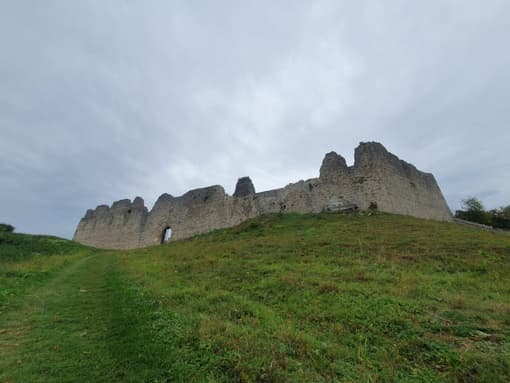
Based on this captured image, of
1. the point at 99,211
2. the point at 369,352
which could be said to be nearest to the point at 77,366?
the point at 369,352

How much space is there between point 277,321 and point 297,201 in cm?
1810

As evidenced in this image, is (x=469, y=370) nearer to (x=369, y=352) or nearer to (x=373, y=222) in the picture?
(x=369, y=352)

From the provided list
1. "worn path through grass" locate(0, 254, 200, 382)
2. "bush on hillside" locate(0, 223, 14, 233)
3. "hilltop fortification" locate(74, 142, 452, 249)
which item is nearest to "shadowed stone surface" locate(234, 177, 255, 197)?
"hilltop fortification" locate(74, 142, 452, 249)

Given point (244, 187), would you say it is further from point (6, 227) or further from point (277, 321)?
point (6, 227)

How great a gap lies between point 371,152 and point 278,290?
16.1 meters

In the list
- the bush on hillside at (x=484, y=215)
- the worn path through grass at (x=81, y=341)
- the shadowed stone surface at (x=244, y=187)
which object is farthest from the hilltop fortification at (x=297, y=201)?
the worn path through grass at (x=81, y=341)

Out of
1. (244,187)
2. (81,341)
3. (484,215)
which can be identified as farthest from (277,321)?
(484,215)

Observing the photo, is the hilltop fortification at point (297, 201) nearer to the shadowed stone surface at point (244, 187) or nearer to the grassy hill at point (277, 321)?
the shadowed stone surface at point (244, 187)

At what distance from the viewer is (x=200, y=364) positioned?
296 cm

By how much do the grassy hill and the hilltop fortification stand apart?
1013 centimetres

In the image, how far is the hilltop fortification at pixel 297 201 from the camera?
18.6 meters

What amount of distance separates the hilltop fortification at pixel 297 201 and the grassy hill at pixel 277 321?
10.1 meters

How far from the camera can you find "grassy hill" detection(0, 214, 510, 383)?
285 cm

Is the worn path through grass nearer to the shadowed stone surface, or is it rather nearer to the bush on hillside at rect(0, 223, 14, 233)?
the shadowed stone surface
